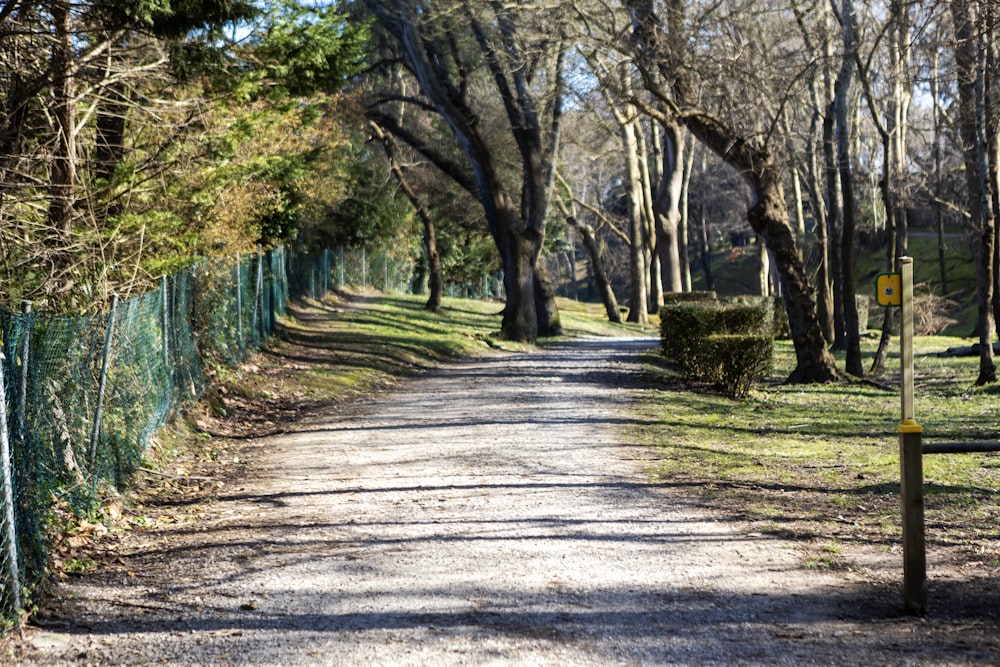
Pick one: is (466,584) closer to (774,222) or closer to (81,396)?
(81,396)

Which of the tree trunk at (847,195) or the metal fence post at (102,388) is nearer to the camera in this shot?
the metal fence post at (102,388)

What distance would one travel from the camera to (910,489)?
5.98 metres

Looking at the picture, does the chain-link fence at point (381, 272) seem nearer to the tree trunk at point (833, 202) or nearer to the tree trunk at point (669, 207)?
the tree trunk at point (669, 207)

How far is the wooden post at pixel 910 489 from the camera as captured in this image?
5.88 meters

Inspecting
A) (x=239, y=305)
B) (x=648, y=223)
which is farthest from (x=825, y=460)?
(x=648, y=223)

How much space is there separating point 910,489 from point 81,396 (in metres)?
6.58

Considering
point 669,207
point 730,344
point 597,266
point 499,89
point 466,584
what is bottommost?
point 466,584

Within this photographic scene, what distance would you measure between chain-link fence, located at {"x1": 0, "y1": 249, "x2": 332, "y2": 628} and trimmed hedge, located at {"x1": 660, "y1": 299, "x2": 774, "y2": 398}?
813cm

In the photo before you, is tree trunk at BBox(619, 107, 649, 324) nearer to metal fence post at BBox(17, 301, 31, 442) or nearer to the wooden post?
metal fence post at BBox(17, 301, 31, 442)

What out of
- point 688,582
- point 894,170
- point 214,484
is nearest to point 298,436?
point 214,484

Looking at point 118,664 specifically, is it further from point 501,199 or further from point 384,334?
point 501,199

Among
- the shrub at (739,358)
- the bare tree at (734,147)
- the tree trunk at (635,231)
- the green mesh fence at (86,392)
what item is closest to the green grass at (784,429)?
the shrub at (739,358)

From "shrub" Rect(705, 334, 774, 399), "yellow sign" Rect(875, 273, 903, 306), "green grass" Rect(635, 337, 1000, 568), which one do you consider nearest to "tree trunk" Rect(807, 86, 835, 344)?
"green grass" Rect(635, 337, 1000, 568)

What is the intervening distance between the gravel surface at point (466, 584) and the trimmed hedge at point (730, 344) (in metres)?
6.69
